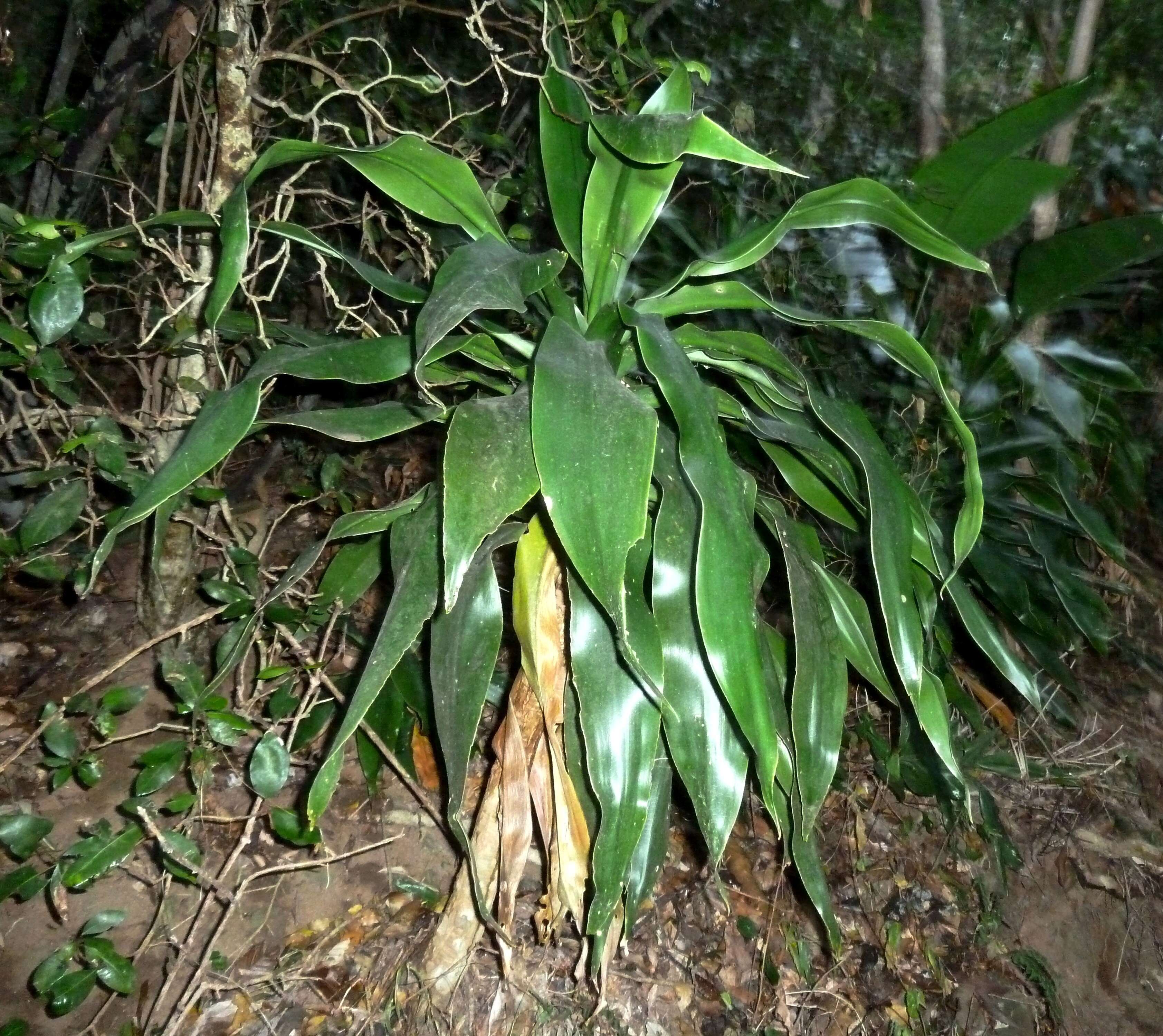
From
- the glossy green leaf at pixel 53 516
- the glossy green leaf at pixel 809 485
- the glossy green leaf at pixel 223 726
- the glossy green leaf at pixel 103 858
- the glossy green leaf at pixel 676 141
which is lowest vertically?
the glossy green leaf at pixel 103 858

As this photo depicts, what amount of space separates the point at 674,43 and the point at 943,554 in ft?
7.24

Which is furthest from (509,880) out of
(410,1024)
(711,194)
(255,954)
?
(711,194)

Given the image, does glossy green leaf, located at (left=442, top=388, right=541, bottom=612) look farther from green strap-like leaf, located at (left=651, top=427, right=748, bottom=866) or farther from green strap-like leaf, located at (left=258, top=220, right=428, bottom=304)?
green strap-like leaf, located at (left=258, top=220, right=428, bottom=304)

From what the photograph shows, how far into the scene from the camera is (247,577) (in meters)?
1.17

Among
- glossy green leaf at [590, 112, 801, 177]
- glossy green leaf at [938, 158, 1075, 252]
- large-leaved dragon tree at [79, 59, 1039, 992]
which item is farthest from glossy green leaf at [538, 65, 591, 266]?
glossy green leaf at [938, 158, 1075, 252]

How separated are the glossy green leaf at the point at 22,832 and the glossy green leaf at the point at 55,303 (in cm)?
59

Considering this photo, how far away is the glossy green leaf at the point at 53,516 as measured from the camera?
1.02 meters

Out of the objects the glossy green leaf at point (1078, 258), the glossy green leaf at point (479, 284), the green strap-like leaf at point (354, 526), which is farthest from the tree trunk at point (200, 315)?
the glossy green leaf at point (1078, 258)

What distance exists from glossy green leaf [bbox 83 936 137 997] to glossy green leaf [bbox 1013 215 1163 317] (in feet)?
5.75

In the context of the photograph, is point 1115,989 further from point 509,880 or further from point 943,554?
point 509,880

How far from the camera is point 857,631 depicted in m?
1.08

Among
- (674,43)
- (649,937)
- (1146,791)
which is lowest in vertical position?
(1146,791)

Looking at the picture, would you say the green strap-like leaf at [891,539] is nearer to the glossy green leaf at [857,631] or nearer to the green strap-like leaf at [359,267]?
the glossy green leaf at [857,631]

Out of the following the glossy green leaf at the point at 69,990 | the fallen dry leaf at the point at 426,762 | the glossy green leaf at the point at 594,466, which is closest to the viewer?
the glossy green leaf at the point at 594,466
